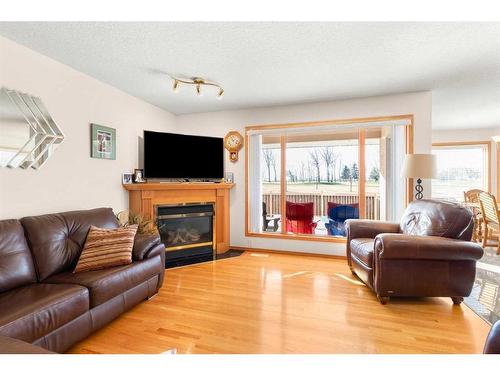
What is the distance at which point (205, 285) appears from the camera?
9.13 ft

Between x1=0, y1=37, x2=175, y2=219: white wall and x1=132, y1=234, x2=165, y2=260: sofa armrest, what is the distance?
93cm

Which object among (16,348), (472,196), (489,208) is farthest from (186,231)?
(472,196)

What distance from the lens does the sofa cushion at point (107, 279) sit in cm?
181

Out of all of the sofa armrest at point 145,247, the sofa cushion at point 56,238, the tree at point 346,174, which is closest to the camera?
the sofa cushion at point 56,238

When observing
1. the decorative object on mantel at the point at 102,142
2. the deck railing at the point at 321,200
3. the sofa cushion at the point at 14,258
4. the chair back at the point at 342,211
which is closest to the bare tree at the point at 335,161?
the deck railing at the point at 321,200

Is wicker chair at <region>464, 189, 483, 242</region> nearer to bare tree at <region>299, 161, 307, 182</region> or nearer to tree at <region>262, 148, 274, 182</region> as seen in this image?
bare tree at <region>299, 161, 307, 182</region>

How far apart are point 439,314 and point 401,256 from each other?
54 cm

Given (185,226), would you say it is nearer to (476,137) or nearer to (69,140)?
(69,140)

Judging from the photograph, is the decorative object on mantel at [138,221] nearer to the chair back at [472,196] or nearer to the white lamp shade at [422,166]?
the white lamp shade at [422,166]

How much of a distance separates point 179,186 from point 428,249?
2956 mm

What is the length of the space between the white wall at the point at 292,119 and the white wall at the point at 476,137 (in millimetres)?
3286
